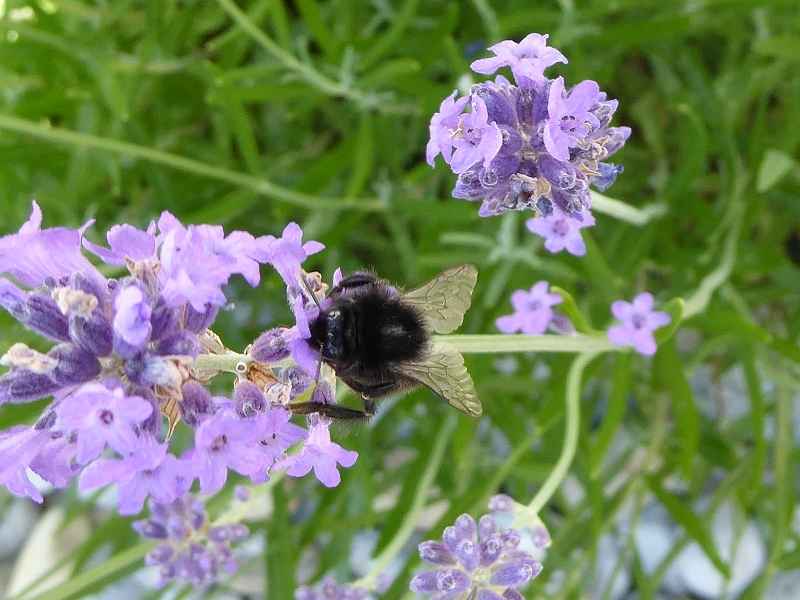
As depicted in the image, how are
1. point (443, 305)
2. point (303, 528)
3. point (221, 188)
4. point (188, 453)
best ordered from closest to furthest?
1. point (188, 453)
2. point (443, 305)
3. point (303, 528)
4. point (221, 188)

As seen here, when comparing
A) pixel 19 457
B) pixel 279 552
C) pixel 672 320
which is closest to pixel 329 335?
pixel 19 457

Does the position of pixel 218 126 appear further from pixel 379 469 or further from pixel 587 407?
pixel 587 407

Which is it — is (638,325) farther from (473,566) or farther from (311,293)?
(311,293)

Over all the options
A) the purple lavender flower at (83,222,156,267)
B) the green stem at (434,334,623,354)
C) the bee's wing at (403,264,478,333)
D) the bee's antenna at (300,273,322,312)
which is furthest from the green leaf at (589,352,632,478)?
the purple lavender flower at (83,222,156,267)

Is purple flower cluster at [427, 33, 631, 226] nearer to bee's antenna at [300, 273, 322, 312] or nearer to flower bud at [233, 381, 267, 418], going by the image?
bee's antenna at [300, 273, 322, 312]

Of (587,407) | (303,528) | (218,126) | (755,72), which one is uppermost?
(755,72)

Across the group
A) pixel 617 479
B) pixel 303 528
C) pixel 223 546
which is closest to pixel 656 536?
pixel 617 479

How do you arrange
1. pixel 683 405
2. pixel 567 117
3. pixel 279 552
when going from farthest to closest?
pixel 279 552, pixel 683 405, pixel 567 117
